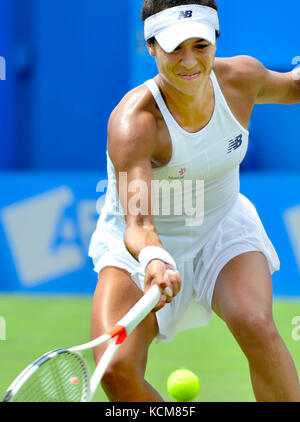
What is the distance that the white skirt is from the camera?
156 inches

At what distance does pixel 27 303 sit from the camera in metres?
7.87

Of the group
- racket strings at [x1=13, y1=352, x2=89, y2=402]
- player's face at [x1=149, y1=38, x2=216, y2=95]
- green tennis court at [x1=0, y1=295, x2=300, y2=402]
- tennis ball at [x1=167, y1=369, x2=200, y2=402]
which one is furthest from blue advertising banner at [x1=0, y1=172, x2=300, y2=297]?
racket strings at [x1=13, y1=352, x2=89, y2=402]

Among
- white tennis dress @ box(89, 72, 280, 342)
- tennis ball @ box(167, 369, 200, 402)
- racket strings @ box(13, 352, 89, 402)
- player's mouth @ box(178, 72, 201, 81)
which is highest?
player's mouth @ box(178, 72, 201, 81)

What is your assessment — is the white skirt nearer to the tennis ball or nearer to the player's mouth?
the tennis ball

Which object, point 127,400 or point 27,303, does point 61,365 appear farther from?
point 27,303

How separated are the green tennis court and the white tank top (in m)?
1.09

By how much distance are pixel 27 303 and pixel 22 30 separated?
472cm

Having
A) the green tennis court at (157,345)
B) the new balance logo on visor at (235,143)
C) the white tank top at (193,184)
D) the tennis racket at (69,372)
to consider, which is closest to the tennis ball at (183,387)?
the green tennis court at (157,345)

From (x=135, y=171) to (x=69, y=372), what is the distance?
2.82ft

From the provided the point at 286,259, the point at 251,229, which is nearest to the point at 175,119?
the point at 251,229

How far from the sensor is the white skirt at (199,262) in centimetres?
396

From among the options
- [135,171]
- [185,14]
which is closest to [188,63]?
[185,14]

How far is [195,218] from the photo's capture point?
4.09m

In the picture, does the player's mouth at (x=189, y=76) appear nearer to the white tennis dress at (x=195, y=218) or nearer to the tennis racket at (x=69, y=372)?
the white tennis dress at (x=195, y=218)
